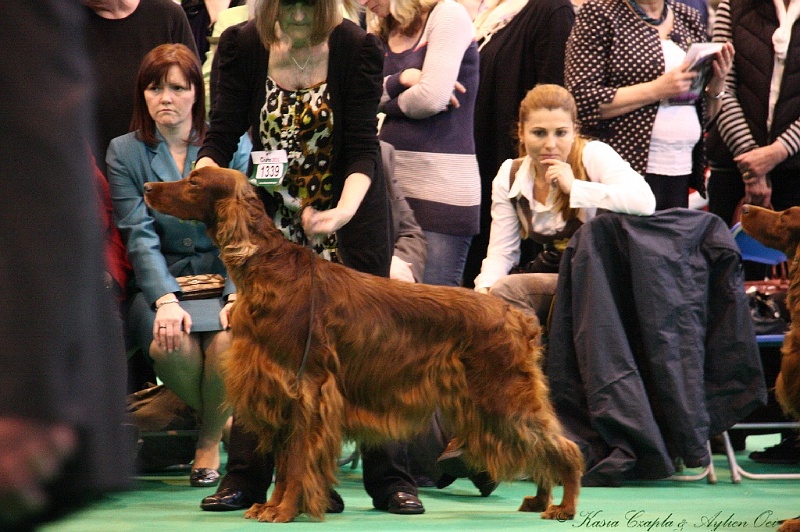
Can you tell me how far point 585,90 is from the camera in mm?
4832

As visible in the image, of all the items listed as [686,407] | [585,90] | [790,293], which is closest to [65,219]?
[790,293]

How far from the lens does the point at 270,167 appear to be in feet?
11.2

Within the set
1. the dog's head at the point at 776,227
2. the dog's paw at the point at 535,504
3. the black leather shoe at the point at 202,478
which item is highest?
the dog's head at the point at 776,227

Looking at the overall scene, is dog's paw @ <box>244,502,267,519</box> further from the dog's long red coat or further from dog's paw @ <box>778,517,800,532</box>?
the dog's long red coat

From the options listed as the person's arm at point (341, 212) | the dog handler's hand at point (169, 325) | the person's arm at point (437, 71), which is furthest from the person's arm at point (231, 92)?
the person's arm at point (437, 71)

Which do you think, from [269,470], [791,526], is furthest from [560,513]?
[269,470]

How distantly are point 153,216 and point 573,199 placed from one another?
165 cm

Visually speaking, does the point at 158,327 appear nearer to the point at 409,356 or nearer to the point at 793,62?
the point at 409,356

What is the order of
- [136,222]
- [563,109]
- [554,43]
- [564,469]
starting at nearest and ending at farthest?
[564,469] → [136,222] → [563,109] → [554,43]

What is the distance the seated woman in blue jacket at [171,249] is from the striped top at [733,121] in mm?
2382

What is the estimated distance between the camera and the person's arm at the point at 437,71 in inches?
188

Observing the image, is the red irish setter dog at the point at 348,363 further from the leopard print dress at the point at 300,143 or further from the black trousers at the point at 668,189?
the black trousers at the point at 668,189

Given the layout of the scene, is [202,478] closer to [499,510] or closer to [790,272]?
[499,510]

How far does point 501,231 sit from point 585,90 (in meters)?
0.76
